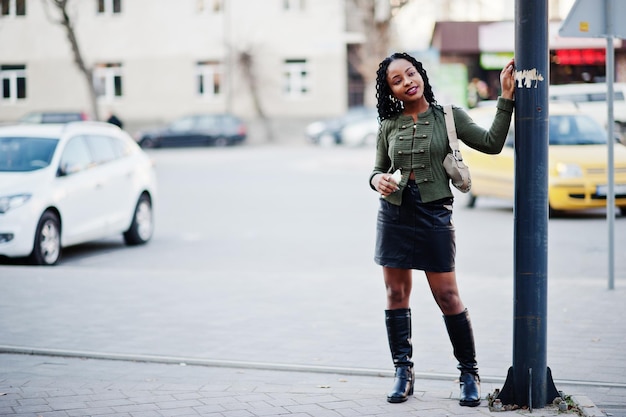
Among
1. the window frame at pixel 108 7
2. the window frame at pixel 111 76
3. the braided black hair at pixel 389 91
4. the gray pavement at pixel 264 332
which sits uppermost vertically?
the window frame at pixel 108 7

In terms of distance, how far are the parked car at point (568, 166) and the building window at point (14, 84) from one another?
3523 cm

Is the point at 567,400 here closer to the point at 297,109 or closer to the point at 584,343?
the point at 584,343

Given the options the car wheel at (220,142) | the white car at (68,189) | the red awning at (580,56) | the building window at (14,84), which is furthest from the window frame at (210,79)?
the white car at (68,189)

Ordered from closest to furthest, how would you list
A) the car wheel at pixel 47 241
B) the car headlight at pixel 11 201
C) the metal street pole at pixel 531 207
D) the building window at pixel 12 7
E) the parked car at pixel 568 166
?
the metal street pole at pixel 531 207 → the car headlight at pixel 11 201 → the car wheel at pixel 47 241 → the parked car at pixel 568 166 → the building window at pixel 12 7

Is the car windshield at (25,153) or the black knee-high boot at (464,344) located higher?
the car windshield at (25,153)

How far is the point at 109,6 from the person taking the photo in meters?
50.1

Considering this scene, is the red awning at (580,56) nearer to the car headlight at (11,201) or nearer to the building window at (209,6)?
the building window at (209,6)

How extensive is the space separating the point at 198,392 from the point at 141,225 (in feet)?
28.0

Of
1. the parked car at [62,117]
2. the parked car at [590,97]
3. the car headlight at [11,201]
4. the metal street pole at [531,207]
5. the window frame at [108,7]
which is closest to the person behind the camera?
the metal street pole at [531,207]

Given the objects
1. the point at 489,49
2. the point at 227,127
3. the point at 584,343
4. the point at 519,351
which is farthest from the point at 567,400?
the point at 227,127

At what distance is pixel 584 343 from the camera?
6770mm

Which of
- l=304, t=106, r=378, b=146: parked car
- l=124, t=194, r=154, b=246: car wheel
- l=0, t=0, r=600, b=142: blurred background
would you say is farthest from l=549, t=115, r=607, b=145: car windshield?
l=0, t=0, r=600, b=142: blurred background

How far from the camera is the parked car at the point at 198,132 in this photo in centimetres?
4556

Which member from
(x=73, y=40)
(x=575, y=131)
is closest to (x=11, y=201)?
(x=575, y=131)
